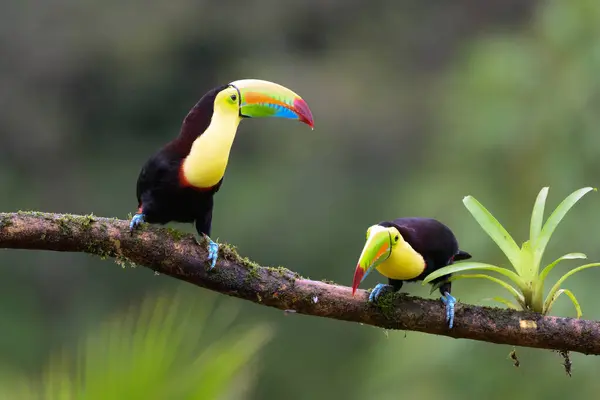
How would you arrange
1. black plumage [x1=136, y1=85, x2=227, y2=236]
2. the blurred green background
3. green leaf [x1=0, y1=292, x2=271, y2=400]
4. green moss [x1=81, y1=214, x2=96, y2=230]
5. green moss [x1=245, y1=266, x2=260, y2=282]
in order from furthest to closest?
the blurred green background, black plumage [x1=136, y1=85, x2=227, y2=236], green moss [x1=245, y1=266, x2=260, y2=282], green moss [x1=81, y1=214, x2=96, y2=230], green leaf [x1=0, y1=292, x2=271, y2=400]

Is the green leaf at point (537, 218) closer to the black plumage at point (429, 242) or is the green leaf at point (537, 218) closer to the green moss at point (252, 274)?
the black plumage at point (429, 242)

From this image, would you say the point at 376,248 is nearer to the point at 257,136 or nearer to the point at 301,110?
the point at 301,110

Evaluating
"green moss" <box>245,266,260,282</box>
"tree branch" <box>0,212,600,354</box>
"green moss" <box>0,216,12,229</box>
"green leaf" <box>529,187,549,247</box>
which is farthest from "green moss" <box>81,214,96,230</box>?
"green leaf" <box>529,187,549,247</box>

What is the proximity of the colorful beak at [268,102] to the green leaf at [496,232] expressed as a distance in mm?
444

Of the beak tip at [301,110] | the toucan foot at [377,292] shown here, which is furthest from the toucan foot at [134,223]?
the toucan foot at [377,292]

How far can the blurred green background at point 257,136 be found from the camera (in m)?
7.48

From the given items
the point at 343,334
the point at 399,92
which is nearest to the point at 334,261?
the point at 343,334

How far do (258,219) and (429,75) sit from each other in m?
2.72

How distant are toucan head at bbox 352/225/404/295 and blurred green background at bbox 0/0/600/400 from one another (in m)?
3.63

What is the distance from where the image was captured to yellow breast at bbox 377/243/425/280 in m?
2.17

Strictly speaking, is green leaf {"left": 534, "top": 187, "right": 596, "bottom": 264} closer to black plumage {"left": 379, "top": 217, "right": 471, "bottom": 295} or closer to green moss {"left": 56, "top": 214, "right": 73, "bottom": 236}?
black plumage {"left": 379, "top": 217, "right": 471, "bottom": 295}

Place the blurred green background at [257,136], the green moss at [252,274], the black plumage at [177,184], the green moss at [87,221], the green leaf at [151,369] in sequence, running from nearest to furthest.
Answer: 1. the green leaf at [151,369]
2. the green moss at [87,221]
3. the green moss at [252,274]
4. the black plumage at [177,184]
5. the blurred green background at [257,136]

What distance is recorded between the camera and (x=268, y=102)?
85.7 inches

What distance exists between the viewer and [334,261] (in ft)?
24.6
